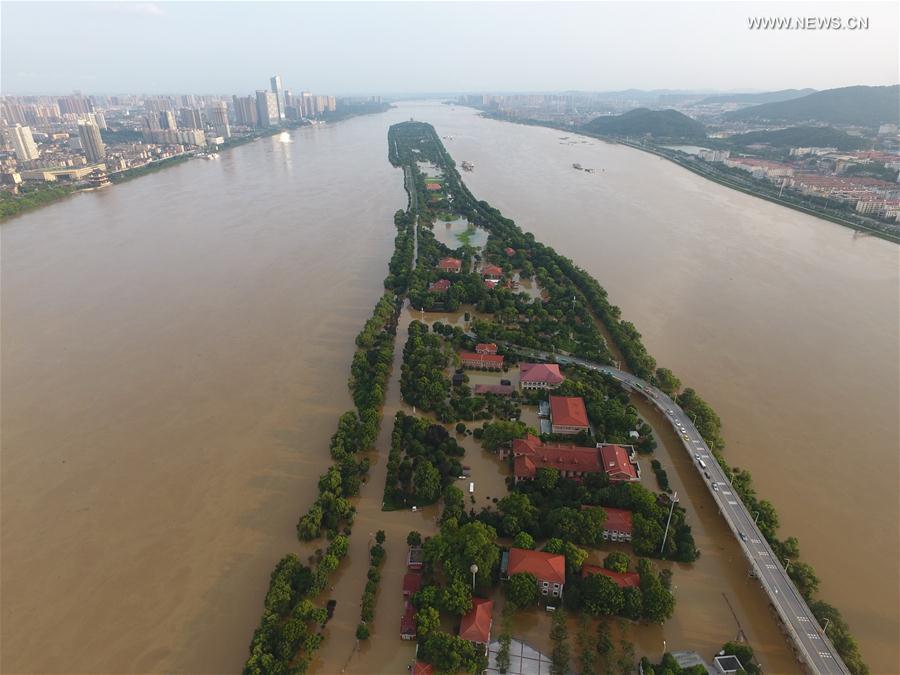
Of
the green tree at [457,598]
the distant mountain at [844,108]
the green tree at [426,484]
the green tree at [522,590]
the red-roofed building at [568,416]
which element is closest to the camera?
the green tree at [457,598]

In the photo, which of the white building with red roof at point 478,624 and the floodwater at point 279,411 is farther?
the floodwater at point 279,411

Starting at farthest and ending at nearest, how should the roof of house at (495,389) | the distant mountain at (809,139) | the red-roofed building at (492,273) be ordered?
the distant mountain at (809,139) → the red-roofed building at (492,273) → the roof of house at (495,389)

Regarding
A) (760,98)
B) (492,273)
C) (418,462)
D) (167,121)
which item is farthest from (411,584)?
(760,98)

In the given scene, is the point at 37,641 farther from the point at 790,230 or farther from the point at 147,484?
the point at 790,230

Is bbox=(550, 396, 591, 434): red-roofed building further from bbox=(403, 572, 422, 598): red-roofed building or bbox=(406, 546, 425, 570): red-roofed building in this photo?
bbox=(403, 572, 422, 598): red-roofed building

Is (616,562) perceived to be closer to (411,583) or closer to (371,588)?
(411,583)

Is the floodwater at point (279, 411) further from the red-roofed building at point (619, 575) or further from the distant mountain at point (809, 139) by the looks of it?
the distant mountain at point (809, 139)

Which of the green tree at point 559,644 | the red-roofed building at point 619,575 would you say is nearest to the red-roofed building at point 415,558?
the green tree at point 559,644
